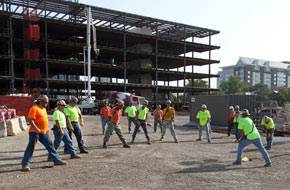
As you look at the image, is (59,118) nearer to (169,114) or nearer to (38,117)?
(38,117)

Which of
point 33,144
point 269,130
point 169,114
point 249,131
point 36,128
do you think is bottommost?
point 269,130

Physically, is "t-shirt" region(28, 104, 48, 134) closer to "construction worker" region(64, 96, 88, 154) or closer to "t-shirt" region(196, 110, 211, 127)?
"construction worker" region(64, 96, 88, 154)

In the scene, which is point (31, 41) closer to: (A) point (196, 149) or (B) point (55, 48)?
(B) point (55, 48)

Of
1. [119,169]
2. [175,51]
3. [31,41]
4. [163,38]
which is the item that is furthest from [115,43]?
[119,169]

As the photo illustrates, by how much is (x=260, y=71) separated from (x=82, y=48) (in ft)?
470

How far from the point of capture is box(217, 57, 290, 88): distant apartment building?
186125mm

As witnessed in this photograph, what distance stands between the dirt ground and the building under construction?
4177 centimetres

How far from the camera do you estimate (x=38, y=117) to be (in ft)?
32.8

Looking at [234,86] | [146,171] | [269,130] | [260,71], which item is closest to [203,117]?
[269,130]

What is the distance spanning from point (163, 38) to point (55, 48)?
1846cm

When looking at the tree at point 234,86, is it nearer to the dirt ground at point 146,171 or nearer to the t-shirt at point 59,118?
the dirt ground at point 146,171

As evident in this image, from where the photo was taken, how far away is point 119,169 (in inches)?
409

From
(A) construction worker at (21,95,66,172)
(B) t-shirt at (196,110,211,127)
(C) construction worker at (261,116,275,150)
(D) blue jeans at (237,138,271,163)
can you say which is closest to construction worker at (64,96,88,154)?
(A) construction worker at (21,95,66,172)

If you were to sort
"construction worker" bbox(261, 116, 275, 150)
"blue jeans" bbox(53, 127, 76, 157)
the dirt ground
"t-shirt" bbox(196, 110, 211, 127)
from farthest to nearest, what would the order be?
Answer: "t-shirt" bbox(196, 110, 211, 127), "construction worker" bbox(261, 116, 275, 150), "blue jeans" bbox(53, 127, 76, 157), the dirt ground
